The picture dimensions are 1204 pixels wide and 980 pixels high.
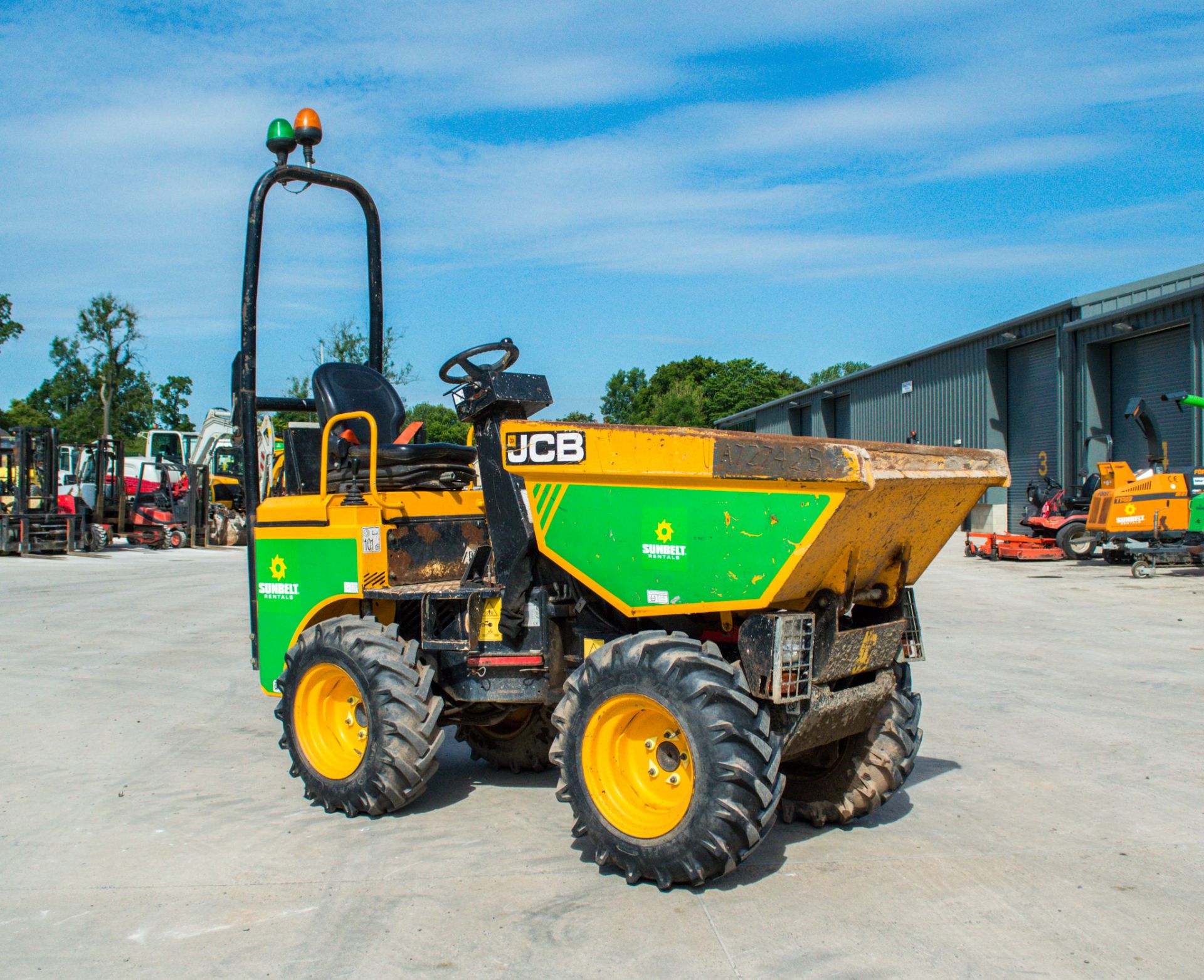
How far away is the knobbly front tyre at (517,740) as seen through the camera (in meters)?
5.73

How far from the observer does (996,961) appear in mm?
3422

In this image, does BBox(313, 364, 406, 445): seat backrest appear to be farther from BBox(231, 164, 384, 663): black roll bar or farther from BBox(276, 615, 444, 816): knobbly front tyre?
BBox(276, 615, 444, 816): knobbly front tyre

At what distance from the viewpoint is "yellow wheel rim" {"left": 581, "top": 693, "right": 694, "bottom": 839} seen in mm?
4109

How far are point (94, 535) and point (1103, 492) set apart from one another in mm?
21989

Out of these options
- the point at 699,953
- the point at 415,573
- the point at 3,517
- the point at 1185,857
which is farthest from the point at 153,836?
the point at 3,517

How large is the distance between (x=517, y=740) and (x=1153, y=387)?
23.8 m

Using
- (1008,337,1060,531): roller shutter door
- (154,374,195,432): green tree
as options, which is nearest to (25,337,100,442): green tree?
(154,374,195,432): green tree

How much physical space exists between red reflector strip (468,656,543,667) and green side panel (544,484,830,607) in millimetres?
695

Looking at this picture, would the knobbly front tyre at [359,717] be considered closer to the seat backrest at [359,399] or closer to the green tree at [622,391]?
the seat backrest at [359,399]

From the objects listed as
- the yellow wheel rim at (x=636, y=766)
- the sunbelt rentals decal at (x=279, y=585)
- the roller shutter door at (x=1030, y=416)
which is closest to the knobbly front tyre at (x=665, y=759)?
the yellow wheel rim at (x=636, y=766)

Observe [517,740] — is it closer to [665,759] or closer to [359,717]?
[359,717]

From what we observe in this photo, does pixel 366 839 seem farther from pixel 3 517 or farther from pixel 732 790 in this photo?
pixel 3 517

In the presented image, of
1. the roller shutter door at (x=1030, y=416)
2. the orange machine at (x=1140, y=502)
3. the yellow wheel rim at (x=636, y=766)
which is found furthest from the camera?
the roller shutter door at (x=1030, y=416)

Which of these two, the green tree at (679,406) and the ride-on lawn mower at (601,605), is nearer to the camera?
the ride-on lawn mower at (601,605)
